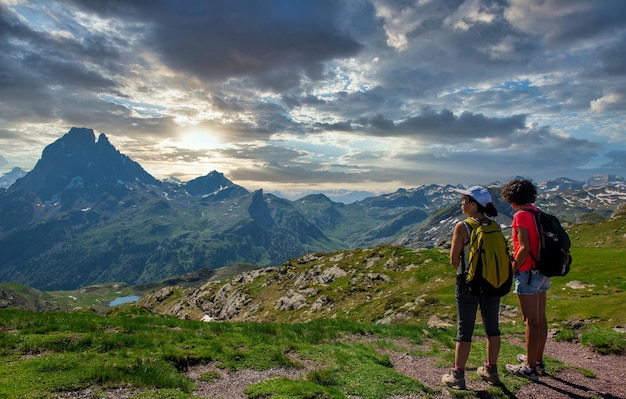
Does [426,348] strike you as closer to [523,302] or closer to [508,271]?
[523,302]

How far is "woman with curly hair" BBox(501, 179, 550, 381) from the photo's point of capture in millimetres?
11156

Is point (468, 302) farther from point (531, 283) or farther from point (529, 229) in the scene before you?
point (529, 229)

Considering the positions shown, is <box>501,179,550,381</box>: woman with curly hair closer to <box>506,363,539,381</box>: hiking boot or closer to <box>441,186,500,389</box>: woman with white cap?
<box>506,363,539,381</box>: hiking boot

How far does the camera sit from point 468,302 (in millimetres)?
10641

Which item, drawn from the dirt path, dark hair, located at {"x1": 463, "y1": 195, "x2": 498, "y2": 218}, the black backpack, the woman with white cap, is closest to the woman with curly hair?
the black backpack

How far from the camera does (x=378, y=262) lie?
68.7m

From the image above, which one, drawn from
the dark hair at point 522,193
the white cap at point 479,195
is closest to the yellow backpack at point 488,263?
the white cap at point 479,195

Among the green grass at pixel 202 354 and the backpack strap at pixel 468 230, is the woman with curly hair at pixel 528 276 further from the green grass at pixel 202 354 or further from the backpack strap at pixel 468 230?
the backpack strap at pixel 468 230

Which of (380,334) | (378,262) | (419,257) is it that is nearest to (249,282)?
(378,262)

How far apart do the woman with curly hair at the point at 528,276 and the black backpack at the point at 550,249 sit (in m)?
0.14

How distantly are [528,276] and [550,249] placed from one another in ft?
3.64

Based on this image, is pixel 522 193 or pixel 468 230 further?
pixel 522 193

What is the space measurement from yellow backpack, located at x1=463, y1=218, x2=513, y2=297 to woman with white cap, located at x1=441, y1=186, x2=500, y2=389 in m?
0.24

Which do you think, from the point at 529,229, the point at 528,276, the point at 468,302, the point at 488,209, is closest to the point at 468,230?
the point at 488,209
